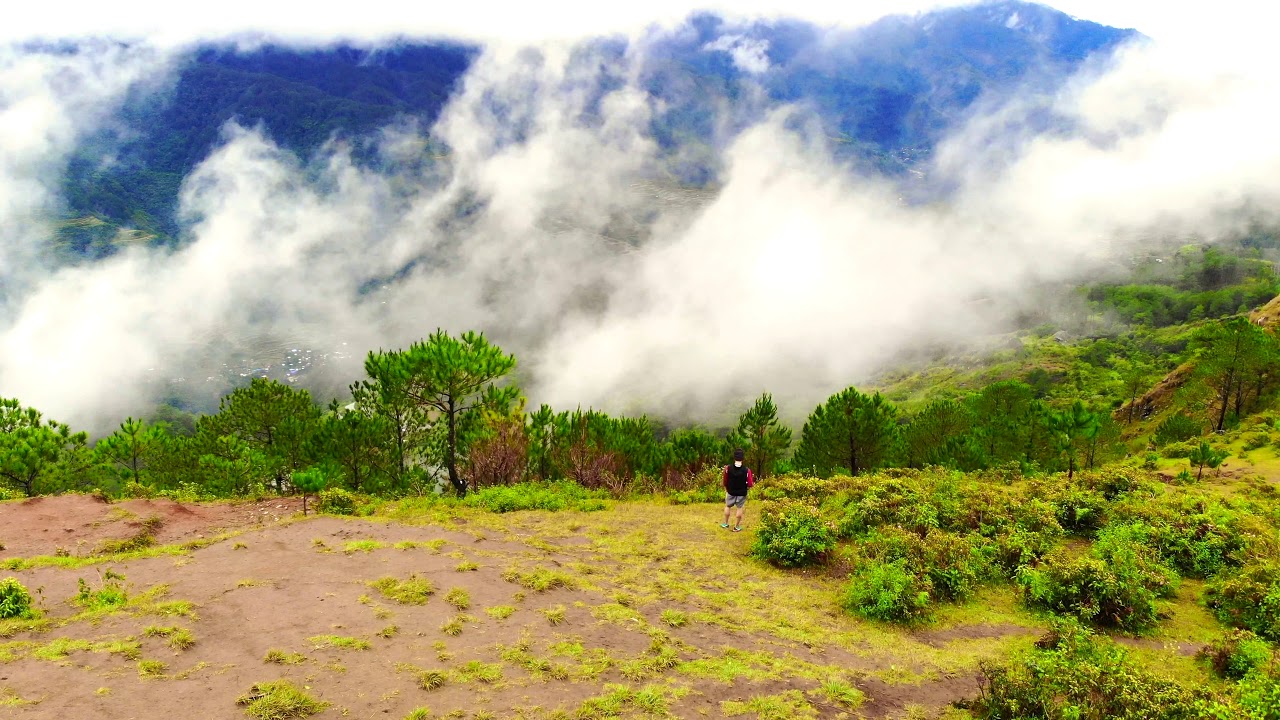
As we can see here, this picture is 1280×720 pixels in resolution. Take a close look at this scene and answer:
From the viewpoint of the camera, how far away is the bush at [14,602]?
1094 centimetres

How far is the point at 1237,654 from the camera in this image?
10789mm

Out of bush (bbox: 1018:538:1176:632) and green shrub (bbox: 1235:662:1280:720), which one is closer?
green shrub (bbox: 1235:662:1280:720)

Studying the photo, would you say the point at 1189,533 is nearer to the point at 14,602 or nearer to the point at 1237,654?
the point at 1237,654

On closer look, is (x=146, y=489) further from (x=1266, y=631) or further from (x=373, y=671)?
(x=1266, y=631)

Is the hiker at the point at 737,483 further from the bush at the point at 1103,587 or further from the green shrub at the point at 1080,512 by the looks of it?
the green shrub at the point at 1080,512

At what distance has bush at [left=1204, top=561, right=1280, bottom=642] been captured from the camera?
40.4 feet

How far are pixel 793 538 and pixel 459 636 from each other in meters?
9.30

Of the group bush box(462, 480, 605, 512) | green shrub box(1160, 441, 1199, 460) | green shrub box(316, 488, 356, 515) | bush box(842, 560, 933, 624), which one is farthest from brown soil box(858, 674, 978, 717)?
green shrub box(1160, 441, 1199, 460)

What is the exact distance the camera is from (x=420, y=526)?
1858cm

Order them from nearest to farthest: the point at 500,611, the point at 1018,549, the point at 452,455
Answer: the point at 500,611 < the point at 1018,549 < the point at 452,455

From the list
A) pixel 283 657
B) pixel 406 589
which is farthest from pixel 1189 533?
pixel 283 657

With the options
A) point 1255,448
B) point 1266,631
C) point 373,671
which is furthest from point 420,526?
point 1255,448

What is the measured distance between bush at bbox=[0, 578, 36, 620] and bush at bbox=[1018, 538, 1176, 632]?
20.0 metres

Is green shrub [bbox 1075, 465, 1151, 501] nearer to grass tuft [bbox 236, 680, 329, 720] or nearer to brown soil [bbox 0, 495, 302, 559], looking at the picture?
grass tuft [bbox 236, 680, 329, 720]
